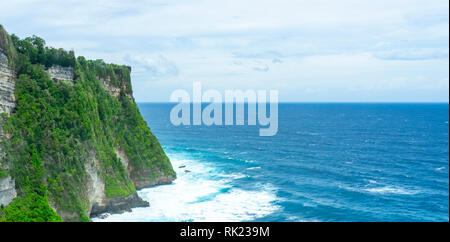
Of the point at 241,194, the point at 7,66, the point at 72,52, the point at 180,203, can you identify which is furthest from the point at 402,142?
the point at 7,66

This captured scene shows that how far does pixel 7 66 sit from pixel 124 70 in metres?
29.6

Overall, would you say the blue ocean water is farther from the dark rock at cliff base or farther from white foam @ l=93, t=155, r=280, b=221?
the dark rock at cliff base

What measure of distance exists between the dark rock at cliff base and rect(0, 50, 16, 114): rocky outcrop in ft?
54.6

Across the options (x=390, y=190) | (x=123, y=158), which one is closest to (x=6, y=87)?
(x=123, y=158)

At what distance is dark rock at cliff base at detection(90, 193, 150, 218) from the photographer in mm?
47750

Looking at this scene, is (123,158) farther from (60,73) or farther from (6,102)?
(6,102)

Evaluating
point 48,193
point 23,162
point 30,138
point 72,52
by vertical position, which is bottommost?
point 48,193

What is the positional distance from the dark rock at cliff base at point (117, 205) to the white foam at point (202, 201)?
0.96 m

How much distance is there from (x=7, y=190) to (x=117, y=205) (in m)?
16.1
